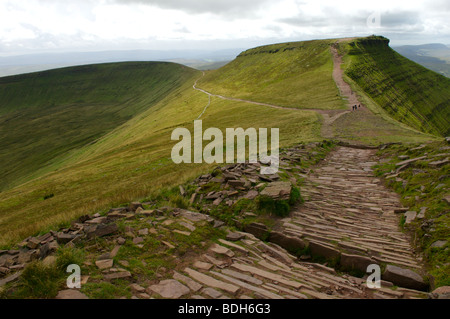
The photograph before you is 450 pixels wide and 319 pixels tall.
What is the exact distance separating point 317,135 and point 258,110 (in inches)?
1028

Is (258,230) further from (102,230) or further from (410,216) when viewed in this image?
(410,216)

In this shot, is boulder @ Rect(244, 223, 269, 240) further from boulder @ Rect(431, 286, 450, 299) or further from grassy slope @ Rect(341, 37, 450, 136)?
grassy slope @ Rect(341, 37, 450, 136)

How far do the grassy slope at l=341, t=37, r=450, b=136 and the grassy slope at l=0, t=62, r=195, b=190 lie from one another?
81.9m

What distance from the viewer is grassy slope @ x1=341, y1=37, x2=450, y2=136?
66250 millimetres

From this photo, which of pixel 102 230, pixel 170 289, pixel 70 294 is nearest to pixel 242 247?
pixel 170 289

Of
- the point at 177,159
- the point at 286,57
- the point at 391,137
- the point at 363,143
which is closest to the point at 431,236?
the point at 363,143

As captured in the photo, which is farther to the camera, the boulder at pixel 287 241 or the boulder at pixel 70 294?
the boulder at pixel 287 241

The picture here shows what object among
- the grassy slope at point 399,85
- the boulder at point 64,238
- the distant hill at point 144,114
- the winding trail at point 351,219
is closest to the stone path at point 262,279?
the winding trail at point 351,219

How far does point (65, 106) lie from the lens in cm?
14625

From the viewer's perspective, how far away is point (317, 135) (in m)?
27.9

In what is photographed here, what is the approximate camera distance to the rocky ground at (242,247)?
724cm

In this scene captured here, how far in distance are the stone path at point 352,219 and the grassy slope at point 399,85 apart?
2114 inches

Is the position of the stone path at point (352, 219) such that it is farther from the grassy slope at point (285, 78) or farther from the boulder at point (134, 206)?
the grassy slope at point (285, 78)

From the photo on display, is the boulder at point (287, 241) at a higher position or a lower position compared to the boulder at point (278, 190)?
lower
